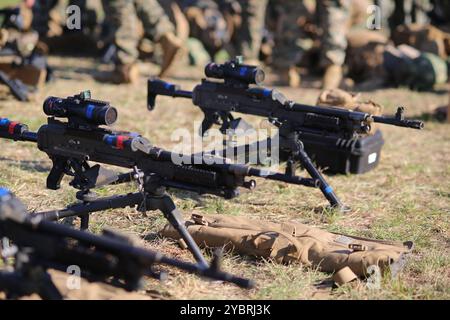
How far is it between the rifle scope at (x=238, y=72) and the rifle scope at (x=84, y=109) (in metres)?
2.13

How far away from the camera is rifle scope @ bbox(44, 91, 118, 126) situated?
15.3 feet

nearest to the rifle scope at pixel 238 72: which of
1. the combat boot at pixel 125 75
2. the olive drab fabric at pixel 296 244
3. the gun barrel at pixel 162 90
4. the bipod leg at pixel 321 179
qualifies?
the gun barrel at pixel 162 90

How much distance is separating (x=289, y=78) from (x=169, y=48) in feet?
7.72

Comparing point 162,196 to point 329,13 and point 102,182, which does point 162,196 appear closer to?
point 102,182

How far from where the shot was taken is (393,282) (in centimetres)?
456

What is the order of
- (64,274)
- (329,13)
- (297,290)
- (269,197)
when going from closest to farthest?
(64,274)
(297,290)
(269,197)
(329,13)

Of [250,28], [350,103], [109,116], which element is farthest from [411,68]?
[109,116]

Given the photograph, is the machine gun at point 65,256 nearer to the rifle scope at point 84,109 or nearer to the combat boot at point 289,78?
the rifle scope at point 84,109

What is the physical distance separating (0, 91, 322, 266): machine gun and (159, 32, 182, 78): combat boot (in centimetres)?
689

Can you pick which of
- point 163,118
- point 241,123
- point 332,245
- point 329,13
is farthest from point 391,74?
point 332,245

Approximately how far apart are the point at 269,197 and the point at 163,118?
145 inches

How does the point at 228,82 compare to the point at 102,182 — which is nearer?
the point at 102,182

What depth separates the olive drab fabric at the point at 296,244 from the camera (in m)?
4.74

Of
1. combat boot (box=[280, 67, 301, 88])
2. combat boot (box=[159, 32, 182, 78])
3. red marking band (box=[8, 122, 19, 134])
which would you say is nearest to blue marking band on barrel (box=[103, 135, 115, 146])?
red marking band (box=[8, 122, 19, 134])
